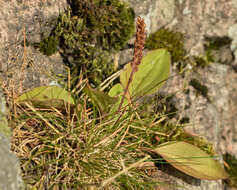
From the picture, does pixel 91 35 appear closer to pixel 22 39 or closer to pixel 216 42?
pixel 22 39

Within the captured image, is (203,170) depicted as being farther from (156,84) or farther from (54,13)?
(54,13)

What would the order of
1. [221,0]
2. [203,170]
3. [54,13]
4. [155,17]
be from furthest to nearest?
1. [221,0]
2. [155,17]
3. [54,13]
4. [203,170]

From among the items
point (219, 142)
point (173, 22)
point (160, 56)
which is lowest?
point (219, 142)

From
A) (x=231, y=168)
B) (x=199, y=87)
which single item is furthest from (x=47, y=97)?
(x=231, y=168)

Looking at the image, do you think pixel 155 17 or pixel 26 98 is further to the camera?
pixel 155 17

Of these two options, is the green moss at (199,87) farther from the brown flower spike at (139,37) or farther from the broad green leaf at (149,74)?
the brown flower spike at (139,37)

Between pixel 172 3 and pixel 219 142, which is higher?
pixel 172 3

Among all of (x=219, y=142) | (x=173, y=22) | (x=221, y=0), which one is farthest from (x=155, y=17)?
(x=219, y=142)
